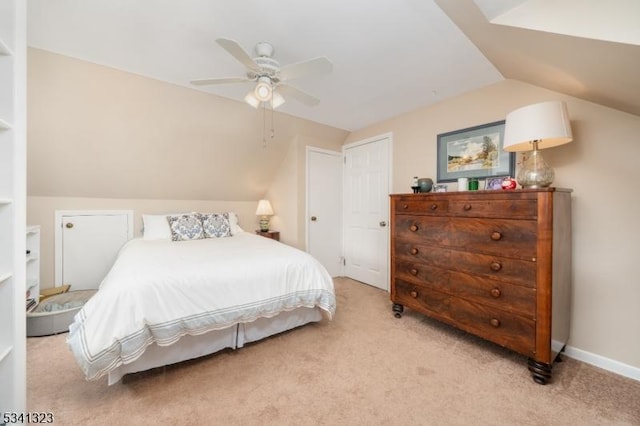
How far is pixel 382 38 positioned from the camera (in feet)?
5.68

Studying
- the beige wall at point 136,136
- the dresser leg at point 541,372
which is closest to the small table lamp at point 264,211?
the beige wall at point 136,136

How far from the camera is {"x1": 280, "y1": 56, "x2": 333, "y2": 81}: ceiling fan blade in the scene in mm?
1536

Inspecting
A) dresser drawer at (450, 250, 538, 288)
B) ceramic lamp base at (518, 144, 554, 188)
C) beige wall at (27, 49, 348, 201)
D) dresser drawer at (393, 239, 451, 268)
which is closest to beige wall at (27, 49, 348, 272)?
beige wall at (27, 49, 348, 201)

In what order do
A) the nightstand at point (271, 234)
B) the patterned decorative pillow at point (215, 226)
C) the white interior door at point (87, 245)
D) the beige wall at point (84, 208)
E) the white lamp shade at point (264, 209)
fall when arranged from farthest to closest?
the white lamp shade at point (264, 209) < the nightstand at point (271, 234) < the patterned decorative pillow at point (215, 226) < the white interior door at point (87, 245) < the beige wall at point (84, 208)

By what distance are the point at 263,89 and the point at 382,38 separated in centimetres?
89

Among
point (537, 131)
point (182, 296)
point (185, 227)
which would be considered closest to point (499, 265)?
point (537, 131)

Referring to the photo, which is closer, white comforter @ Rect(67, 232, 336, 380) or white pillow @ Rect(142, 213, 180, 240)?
white comforter @ Rect(67, 232, 336, 380)

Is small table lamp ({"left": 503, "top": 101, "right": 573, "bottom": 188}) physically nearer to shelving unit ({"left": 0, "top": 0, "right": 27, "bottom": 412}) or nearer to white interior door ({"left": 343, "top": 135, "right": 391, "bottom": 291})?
white interior door ({"left": 343, "top": 135, "right": 391, "bottom": 291})

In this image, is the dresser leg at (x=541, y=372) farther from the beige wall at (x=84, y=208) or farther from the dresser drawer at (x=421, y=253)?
the beige wall at (x=84, y=208)

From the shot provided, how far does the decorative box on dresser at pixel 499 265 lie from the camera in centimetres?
159

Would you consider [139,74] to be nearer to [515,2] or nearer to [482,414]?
[515,2]

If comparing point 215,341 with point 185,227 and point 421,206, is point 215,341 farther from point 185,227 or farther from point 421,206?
point 421,206

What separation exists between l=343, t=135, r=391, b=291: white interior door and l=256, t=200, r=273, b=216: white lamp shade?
47.6 inches

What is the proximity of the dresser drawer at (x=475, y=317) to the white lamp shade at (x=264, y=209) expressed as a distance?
7.63 ft
